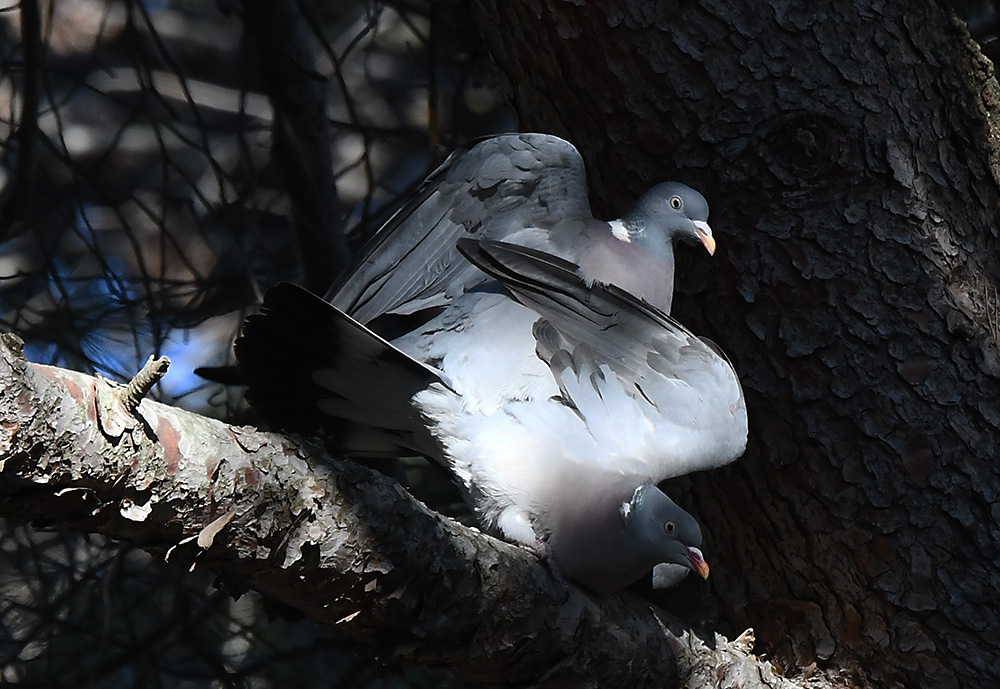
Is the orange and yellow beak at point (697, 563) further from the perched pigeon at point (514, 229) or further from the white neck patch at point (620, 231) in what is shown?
the white neck patch at point (620, 231)

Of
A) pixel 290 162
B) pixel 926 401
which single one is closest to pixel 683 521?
pixel 926 401

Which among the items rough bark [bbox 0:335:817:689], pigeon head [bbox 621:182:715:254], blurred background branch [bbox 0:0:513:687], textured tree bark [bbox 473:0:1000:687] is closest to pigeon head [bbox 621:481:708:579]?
rough bark [bbox 0:335:817:689]

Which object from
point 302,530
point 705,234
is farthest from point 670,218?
point 302,530

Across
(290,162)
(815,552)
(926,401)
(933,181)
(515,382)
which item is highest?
(290,162)

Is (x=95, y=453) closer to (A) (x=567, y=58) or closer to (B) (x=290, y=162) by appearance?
(A) (x=567, y=58)

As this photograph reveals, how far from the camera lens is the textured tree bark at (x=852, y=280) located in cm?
184

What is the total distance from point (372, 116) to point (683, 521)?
8.15 ft

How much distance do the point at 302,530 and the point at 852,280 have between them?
1150 mm

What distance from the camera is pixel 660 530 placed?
1706 mm

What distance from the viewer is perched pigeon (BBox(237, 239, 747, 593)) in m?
1.65

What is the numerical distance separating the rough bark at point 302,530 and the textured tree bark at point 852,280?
503mm

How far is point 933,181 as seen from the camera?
74.8 inches

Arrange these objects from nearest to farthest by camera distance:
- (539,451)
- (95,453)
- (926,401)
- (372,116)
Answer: (95,453)
(539,451)
(926,401)
(372,116)

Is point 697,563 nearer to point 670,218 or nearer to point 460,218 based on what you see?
point 670,218
